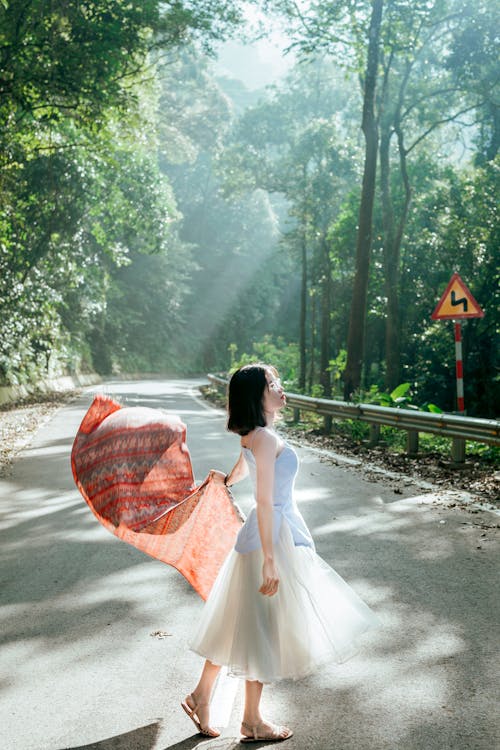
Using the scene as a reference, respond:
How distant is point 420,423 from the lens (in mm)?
12656

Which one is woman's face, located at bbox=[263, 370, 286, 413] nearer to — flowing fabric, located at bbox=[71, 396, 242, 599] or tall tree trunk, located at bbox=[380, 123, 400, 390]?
flowing fabric, located at bbox=[71, 396, 242, 599]

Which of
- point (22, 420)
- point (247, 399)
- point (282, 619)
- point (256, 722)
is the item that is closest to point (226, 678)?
point (256, 722)

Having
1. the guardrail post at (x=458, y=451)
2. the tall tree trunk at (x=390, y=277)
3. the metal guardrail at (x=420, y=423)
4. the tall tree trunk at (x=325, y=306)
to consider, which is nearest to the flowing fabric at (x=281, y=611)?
the metal guardrail at (x=420, y=423)

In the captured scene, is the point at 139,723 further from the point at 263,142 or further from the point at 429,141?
the point at 263,142

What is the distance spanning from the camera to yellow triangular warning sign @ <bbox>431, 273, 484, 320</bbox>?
1423 cm

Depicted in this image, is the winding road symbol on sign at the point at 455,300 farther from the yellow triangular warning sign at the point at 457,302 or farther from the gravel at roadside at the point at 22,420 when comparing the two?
the gravel at roadside at the point at 22,420

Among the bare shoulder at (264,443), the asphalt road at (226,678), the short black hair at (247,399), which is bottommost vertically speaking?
the asphalt road at (226,678)

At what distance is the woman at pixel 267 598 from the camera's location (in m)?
3.76

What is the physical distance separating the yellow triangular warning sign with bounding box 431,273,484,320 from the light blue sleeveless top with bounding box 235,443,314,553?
10.8m

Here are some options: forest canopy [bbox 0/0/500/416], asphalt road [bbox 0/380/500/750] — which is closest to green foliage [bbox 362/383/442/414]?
forest canopy [bbox 0/0/500/416]

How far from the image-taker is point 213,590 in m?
4.02

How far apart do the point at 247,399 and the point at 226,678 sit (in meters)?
1.63

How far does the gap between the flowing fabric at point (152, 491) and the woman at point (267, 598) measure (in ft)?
1.28

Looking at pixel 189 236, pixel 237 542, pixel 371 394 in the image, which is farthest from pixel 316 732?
pixel 189 236
